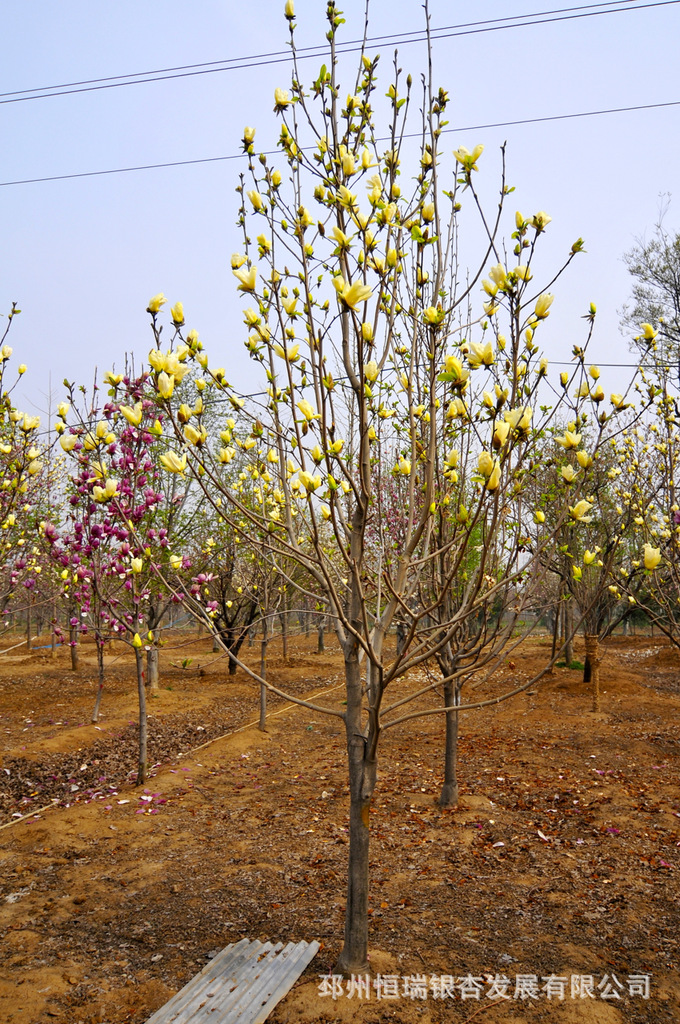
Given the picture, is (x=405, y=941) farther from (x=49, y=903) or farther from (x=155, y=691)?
(x=155, y=691)

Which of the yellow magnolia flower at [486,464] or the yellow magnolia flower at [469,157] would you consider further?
the yellow magnolia flower at [469,157]

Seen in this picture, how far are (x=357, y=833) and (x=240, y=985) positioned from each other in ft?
2.79

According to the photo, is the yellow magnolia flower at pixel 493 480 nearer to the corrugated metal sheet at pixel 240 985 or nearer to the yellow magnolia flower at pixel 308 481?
the yellow magnolia flower at pixel 308 481

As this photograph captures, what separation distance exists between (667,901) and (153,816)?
385cm

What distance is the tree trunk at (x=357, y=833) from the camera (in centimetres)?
298

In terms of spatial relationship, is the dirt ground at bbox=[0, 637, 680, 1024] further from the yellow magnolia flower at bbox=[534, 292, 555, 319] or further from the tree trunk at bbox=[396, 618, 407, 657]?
the yellow magnolia flower at bbox=[534, 292, 555, 319]

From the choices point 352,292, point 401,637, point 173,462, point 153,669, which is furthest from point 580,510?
point 153,669

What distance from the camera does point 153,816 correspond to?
5504 mm

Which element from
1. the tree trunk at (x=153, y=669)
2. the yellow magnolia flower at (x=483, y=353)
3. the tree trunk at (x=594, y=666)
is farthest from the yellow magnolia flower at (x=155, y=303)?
the tree trunk at (x=153, y=669)

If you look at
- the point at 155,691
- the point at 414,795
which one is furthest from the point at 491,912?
the point at 155,691

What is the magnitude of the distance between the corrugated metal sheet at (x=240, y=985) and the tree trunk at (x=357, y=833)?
0.86ft

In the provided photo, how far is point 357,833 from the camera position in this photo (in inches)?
118

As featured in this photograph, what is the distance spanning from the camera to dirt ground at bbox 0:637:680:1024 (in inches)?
120

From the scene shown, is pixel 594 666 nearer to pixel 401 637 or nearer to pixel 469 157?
pixel 401 637
